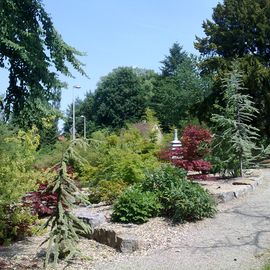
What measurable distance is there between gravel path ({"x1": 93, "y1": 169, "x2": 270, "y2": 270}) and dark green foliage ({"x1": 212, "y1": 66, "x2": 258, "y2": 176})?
3982mm

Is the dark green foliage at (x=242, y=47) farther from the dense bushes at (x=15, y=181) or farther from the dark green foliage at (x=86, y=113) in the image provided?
the dark green foliage at (x=86, y=113)

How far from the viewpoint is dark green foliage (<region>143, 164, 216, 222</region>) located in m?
7.84

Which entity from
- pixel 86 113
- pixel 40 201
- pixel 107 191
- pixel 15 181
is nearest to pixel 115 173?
pixel 107 191

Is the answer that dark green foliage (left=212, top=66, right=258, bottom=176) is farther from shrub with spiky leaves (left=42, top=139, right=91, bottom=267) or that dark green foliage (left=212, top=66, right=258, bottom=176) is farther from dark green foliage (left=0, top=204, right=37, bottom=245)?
shrub with spiky leaves (left=42, top=139, right=91, bottom=267)

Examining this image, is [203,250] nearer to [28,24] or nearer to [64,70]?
[64,70]

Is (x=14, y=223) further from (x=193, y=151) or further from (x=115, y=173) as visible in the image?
(x=193, y=151)

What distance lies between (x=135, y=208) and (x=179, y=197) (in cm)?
86

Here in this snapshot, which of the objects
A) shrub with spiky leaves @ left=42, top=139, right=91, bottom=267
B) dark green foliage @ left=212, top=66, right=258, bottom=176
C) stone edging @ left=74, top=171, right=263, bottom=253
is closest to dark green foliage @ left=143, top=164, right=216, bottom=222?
stone edging @ left=74, top=171, right=263, bottom=253

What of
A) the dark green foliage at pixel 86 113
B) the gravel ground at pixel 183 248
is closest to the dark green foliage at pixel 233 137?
the gravel ground at pixel 183 248

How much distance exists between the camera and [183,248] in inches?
255

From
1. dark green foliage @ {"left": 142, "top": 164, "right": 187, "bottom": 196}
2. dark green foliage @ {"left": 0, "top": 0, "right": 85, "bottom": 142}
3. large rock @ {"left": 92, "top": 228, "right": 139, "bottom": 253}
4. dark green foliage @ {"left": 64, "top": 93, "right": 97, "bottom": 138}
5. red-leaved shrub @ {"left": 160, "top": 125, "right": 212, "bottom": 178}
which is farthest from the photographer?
dark green foliage @ {"left": 64, "top": 93, "right": 97, "bottom": 138}

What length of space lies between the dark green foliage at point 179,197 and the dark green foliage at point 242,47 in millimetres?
14395

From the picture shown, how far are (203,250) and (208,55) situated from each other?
22.0 meters

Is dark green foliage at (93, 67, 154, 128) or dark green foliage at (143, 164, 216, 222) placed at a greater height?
dark green foliage at (93, 67, 154, 128)
